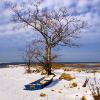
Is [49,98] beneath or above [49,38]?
beneath

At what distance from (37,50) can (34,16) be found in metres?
2.98

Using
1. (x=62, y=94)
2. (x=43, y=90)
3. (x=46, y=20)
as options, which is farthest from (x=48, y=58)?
(x=62, y=94)

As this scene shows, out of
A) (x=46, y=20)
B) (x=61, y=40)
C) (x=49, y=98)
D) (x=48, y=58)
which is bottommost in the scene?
(x=49, y=98)

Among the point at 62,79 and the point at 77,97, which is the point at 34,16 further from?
the point at 77,97

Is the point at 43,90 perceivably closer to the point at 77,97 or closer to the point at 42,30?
the point at 77,97

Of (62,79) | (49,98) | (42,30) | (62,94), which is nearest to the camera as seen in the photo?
(49,98)

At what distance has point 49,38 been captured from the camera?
23391mm

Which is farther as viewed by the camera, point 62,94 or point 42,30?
point 42,30

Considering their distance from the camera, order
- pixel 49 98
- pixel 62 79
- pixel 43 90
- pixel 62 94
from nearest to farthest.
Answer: pixel 49 98 → pixel 62 94 → pixel 43 90 → pixel 62 79

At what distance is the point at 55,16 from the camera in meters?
23.5

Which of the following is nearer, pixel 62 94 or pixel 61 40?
pixel 62 94


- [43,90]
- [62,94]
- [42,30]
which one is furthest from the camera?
[42,30]

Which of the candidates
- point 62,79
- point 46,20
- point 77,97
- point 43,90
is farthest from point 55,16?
point 77,97

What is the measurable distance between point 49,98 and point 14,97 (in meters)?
1.64
